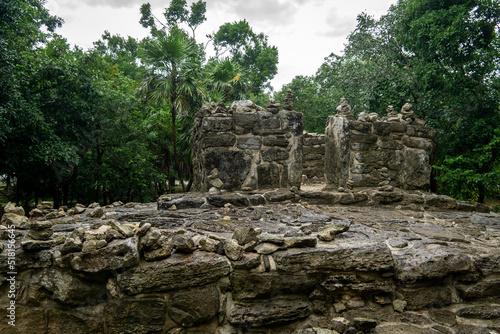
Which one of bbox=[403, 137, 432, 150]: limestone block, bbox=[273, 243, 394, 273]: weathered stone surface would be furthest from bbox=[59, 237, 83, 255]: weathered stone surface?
bbox=[403, 137, 432, 150]: limestone block

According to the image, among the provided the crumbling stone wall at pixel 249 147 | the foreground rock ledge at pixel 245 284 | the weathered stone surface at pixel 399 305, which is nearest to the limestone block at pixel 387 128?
the crumbling stone wall at pixel 249 147

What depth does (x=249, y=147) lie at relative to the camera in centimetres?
468

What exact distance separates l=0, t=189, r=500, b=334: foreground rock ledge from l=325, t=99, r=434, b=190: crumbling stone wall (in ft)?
8.77

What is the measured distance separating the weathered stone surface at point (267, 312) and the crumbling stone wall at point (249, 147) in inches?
99.0

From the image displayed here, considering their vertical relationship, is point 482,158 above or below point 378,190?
above

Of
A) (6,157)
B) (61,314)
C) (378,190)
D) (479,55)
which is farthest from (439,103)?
(6,157)

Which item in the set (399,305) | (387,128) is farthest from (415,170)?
(399,305)

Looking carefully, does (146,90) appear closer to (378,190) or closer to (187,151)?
(187,151)

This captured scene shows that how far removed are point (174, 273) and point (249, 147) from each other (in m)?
2.86

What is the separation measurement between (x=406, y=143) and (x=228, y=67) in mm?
10157

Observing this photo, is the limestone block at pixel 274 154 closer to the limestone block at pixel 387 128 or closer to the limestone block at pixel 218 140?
the limestone block at pixel 218 140

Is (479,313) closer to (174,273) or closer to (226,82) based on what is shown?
(174,273)

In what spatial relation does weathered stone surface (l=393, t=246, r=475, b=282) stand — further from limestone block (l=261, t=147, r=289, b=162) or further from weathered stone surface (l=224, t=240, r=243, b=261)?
limestone block (l=261, t=147, r=289, b=162)

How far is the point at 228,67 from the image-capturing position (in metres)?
13.8
